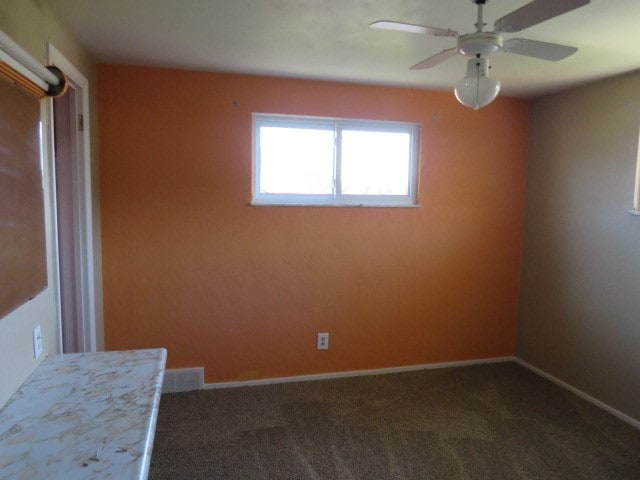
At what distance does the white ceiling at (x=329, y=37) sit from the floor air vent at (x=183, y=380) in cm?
203

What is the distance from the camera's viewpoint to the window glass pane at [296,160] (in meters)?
2.98

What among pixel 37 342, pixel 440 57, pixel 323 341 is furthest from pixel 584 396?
pixel 37 342

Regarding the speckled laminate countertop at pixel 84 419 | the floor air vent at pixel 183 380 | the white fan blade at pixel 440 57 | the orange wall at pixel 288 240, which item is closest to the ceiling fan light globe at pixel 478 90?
the white fan blade at pixel 440 57

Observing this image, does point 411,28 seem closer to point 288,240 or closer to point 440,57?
point 440,57

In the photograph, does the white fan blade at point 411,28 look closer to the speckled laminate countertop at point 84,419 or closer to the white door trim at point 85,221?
the speckled laminate countertop at point 84,419

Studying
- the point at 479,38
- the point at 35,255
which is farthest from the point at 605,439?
the point at 35,255

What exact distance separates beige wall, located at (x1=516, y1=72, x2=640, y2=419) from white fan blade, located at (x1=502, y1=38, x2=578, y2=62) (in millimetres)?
1383

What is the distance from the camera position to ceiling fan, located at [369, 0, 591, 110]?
4.35 feet

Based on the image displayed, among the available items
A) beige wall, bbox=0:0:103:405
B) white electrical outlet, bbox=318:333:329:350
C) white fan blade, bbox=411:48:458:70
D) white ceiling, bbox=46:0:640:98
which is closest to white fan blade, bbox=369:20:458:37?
white fan blade, bbox=411:48:458:70

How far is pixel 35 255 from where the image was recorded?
4.96 ft

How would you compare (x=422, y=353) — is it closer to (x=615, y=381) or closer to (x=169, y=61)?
(x=615, y=381)

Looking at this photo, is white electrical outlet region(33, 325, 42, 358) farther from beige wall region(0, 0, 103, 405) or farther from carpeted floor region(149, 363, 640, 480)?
carpeted floor region(149, 363, 640, 480)

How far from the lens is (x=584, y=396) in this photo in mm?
2936

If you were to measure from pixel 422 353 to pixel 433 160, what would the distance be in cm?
153
